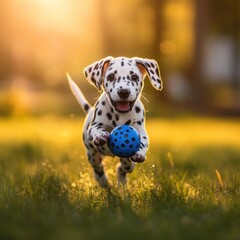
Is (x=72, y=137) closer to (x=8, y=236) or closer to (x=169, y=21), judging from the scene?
(x=8, y=236)

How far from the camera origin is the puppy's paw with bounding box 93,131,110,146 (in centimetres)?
461

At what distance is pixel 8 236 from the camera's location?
327cm

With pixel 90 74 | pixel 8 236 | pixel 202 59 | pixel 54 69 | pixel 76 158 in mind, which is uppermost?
pixel 90 74

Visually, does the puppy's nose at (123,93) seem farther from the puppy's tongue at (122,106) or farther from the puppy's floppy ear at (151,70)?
the puppy's floppy ear at (151,70)

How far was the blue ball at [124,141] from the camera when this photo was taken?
4507 millimetres

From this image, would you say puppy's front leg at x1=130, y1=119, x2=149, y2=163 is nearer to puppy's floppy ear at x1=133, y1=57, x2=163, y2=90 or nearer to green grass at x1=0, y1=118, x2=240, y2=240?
green grass at x1=0, y1=118, x2=240, y2=240

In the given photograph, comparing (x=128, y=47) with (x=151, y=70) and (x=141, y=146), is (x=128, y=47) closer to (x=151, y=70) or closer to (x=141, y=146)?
(x=151, y=70)

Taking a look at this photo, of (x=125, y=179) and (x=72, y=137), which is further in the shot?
(x=72, y=137)

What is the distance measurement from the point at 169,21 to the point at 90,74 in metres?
14.0

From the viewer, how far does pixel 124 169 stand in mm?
5148

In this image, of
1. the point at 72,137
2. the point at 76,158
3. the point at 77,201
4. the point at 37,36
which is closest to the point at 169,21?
the point at 72,137

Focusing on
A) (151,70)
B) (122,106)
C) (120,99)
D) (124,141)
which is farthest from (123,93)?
(151,70)

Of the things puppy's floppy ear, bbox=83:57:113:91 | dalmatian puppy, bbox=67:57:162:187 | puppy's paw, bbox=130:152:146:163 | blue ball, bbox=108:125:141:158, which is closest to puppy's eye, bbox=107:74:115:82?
dalmatian puppy, bbox=67:57:162:187

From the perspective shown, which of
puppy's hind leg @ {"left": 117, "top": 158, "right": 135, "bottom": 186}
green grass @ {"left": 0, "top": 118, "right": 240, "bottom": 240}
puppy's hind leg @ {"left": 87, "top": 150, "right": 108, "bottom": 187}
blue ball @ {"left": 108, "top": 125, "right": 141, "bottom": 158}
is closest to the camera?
green grass @ {"left": 0, "top": 118, "right": 240, "bottom": 240}
